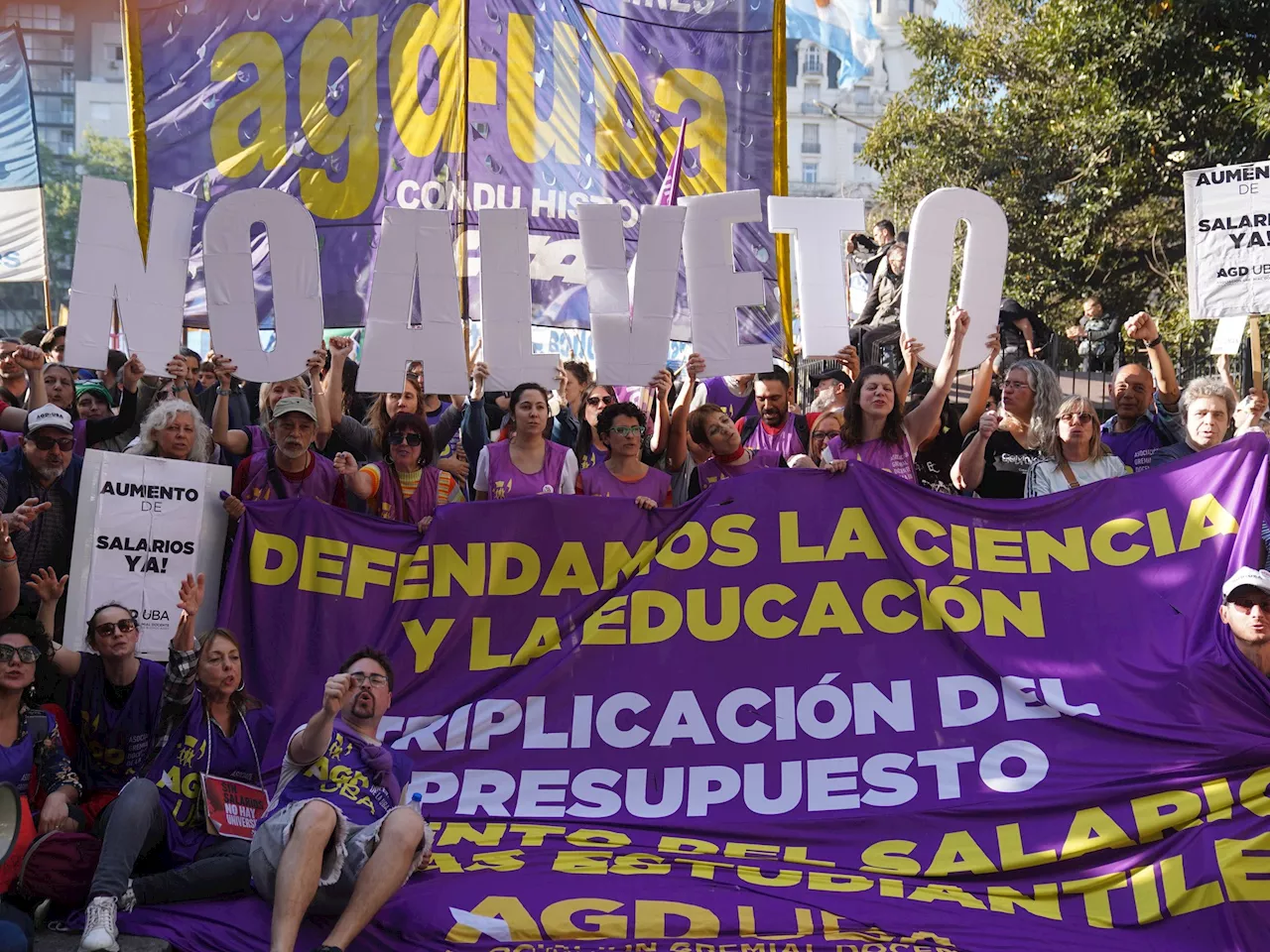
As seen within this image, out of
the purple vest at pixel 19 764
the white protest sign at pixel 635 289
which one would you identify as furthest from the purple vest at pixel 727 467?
the purple vest at pixel 19 764

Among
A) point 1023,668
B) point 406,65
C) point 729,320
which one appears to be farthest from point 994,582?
point 406,65

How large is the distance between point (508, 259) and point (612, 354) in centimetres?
71

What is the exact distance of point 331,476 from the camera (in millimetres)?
7094

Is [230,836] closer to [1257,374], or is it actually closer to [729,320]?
[729,320]

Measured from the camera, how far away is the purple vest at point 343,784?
560cm

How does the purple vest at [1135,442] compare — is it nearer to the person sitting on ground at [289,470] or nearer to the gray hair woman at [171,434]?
the person sitting on ground at [289,470]

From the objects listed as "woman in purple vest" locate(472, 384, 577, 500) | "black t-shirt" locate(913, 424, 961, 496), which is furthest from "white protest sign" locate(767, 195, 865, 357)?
"woman in purple vest" locate(472, 384, 577, 500)

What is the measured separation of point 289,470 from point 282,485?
0.08m

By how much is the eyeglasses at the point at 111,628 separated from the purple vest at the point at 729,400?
339 cm

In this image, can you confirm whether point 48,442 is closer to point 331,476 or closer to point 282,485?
point 282,485

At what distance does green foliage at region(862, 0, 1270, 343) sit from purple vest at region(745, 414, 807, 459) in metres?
6.83

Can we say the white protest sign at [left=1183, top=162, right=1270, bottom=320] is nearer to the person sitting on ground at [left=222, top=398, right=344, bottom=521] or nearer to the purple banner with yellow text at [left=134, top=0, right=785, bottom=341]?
the purple banner with yellow text at [left=134, top=0, right=785, bottom=341]

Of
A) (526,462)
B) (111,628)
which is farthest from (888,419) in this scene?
(111,628)

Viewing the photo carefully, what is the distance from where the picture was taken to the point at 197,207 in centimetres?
961
